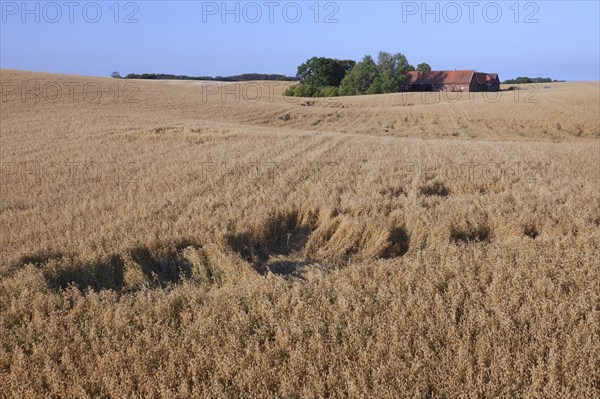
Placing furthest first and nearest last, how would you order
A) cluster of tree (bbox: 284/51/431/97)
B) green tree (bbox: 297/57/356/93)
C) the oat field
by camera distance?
green tree (bbox: 297/57/356/93)
cluster of tree (bbox: 284/51/431/97)
the oat field

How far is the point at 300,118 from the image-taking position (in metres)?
32.8

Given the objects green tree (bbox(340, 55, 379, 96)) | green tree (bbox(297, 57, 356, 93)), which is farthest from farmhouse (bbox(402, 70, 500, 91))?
green tree (bbox(297, 57, 356, 93))

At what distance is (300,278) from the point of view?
589 centimetres

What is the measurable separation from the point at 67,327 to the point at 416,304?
312 cm

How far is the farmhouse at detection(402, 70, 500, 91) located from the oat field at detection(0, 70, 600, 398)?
75400 millimetres

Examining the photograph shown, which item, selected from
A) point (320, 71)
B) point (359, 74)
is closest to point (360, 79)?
point (359, 74)

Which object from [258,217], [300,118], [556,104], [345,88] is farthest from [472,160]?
[345,88]

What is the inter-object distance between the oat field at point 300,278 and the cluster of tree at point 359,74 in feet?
226

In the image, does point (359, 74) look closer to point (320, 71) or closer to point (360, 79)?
point (360, 79)

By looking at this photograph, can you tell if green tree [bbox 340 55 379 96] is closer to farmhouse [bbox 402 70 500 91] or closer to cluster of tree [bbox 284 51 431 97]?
cluster of tree [bbox 284 51 431 97]

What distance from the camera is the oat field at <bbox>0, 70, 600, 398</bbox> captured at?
377 cm

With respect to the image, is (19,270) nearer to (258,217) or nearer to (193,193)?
(258,217)

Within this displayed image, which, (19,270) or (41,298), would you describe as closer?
(41,298)

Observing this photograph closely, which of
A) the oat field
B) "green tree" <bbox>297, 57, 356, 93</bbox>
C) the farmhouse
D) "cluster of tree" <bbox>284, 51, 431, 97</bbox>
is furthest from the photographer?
"green tree" <bbox>297, 57, 356, 93</bbox>
